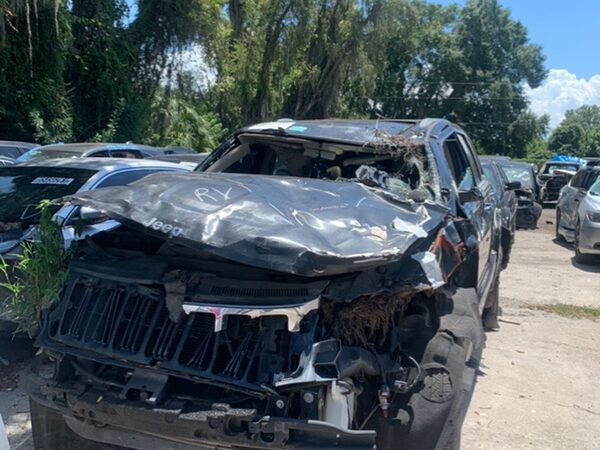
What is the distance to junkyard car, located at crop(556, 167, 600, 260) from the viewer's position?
10781mm

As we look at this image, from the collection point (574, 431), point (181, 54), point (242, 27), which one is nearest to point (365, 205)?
point (574, 431)

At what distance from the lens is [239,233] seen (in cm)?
310

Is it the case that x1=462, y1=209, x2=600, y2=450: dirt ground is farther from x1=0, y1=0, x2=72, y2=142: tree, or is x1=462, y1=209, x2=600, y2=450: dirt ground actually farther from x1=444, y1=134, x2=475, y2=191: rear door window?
x1=0, y1=0, x2=72, y2=142: tree

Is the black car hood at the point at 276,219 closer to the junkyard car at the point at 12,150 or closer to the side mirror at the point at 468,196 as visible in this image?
the side mirror at the point at 468,196

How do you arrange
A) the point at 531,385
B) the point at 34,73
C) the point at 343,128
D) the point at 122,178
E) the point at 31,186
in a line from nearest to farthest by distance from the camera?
1. the point at 343,128
2. the point at 531,385
3. the point at 31,186
4. the point at 122,178
5. the point at 34,73

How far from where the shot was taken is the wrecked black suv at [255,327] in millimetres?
2926

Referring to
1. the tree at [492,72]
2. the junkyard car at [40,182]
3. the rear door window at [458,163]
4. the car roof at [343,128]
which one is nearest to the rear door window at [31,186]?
the junkyard car at [40,182]

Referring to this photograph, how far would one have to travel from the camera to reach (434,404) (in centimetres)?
317

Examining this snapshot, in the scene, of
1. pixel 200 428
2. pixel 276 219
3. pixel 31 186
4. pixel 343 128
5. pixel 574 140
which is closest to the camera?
pixel 200 428

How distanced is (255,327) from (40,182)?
4371 millimetres

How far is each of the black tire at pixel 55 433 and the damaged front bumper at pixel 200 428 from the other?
652 millimetres

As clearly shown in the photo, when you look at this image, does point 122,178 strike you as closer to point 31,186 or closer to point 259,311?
point 31,186

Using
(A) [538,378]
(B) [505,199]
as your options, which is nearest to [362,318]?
(A) [538,378]

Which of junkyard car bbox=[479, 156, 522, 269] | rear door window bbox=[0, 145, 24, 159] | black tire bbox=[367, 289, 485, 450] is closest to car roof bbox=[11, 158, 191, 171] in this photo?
junkyard car bbox=[479, 156, 522, 269]
